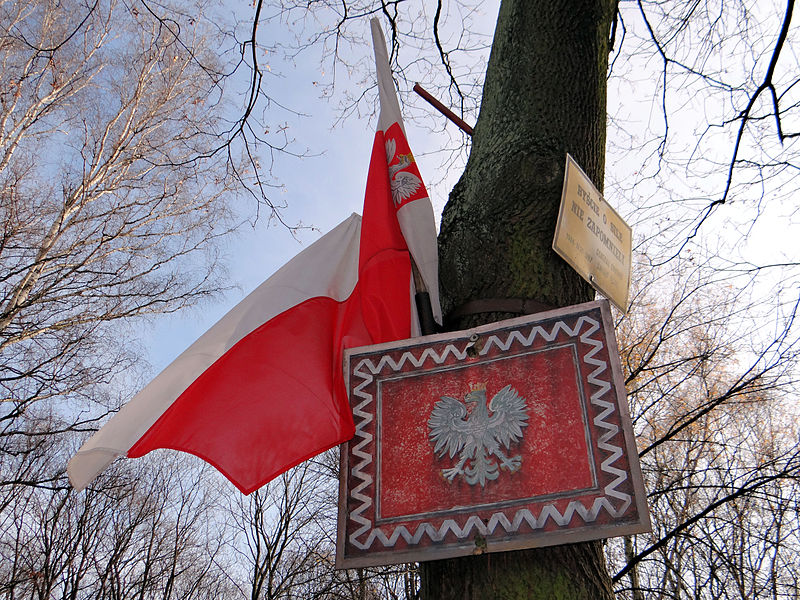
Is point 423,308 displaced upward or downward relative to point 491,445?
upward

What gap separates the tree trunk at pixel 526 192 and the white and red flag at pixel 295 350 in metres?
0.20

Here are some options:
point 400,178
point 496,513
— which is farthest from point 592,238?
point 496,513

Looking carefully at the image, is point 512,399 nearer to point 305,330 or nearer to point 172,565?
point 305,330

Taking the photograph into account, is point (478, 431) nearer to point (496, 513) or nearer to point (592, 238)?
point (496, 513)

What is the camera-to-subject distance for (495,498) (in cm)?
178

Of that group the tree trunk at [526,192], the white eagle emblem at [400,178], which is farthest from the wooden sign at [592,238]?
the white eagle emblem at [400,178]

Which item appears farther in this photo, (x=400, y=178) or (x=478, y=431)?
(x=400, y=178)

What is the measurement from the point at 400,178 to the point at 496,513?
1501mm

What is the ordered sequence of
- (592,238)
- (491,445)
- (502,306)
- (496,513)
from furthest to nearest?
(592,238)
(502,306)
(491,445)
(496,513)

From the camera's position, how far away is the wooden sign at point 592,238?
2225mm

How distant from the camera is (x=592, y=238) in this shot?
2359mm

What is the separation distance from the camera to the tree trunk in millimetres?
1735

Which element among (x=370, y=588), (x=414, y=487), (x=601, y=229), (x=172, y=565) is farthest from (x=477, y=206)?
(x=172, y=565)

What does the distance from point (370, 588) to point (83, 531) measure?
619 cm
